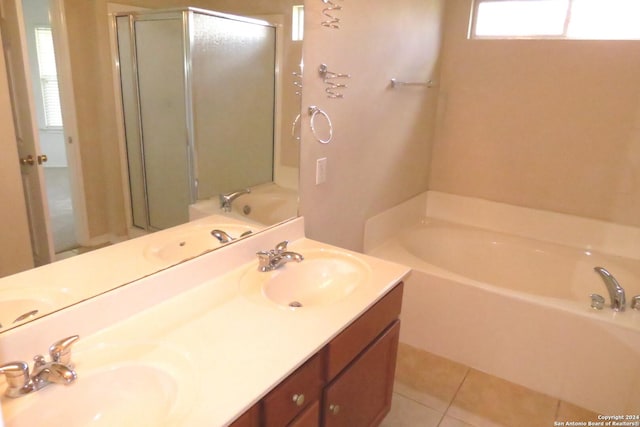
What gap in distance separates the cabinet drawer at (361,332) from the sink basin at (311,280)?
4.3 inches

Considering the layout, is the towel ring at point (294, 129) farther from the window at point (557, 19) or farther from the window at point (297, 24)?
the window at point (557, 19)

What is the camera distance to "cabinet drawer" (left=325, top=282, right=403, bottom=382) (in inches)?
49.6

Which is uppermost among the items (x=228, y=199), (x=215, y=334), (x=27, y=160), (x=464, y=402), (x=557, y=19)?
(x=557, y=19)

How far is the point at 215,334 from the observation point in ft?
3.77

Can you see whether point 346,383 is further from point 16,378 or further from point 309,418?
point 16,378

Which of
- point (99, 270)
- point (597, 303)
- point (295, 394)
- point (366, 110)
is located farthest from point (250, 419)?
point (597, 303)

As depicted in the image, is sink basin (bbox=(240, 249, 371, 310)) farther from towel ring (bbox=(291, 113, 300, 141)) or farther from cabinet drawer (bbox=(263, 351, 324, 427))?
towel ring (bbox=(291, 113, 300, 141))

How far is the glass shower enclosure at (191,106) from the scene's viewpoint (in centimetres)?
122

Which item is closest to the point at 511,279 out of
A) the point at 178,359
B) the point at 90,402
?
the point at 178,359

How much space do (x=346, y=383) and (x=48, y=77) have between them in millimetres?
1180

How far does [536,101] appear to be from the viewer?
2.71 meters

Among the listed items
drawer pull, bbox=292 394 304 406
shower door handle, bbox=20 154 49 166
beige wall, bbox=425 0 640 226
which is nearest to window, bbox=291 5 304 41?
shower door handle, bbox=20 154 49 166

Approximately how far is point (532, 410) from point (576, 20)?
223 cm

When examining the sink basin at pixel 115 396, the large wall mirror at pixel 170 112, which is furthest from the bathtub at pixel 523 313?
the sink basin at pixel 115 396
